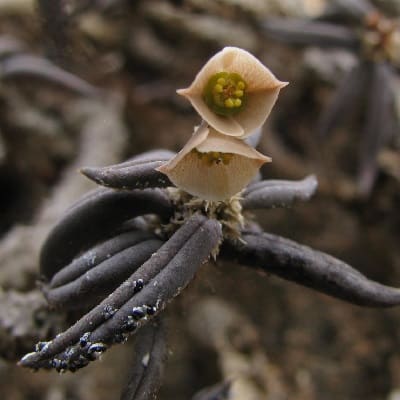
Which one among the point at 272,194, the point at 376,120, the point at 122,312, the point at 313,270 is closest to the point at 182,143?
the point at 376,120

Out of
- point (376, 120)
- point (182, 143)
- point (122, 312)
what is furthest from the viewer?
point (182, 143)

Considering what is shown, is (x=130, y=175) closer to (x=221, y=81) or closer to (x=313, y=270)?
(x=221, y=81)

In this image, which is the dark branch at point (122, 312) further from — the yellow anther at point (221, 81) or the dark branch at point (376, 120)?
the dark branch at point (376, 120)

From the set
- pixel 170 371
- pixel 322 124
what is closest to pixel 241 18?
pixel 322 124

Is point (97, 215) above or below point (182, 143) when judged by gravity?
above

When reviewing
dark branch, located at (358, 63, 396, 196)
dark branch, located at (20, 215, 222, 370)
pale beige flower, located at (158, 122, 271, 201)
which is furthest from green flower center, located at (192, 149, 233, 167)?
dark branch, located at (358, 63, 396, 196)

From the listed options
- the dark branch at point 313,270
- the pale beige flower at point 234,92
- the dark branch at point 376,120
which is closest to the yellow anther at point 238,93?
the pale beige flower at point 234,92

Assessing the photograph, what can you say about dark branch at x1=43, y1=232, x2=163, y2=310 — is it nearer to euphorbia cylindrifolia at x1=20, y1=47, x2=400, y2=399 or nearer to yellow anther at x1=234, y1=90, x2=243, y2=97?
euphorbia cylindrifolia at x1=20, y1=47, x2=400, y2=399

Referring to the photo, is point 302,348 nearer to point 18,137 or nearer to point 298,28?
point 298,28

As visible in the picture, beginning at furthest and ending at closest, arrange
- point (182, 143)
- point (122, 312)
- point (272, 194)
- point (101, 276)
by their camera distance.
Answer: point (182, 143) → point (272, 194) → point (101, 276) → point (122, 312)
